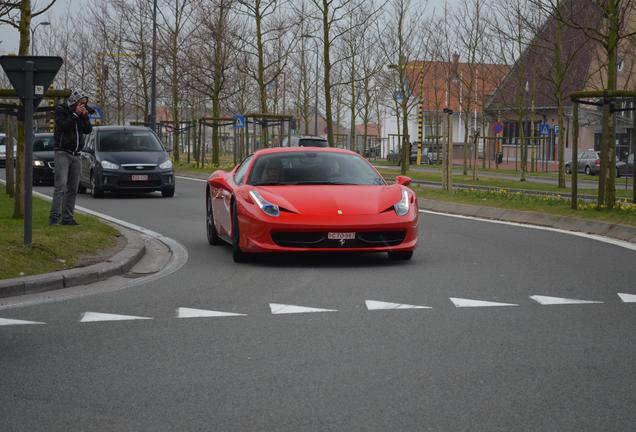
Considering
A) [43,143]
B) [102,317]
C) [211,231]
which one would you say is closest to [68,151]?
[211,231]

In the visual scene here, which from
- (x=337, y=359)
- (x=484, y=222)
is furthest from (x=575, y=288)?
(x=484, y=222)

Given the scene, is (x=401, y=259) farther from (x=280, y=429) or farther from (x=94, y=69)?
(x=94, y=69)

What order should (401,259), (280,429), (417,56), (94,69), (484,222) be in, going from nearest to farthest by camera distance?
(280,429) → (401,259) → (484,222) → (417,56) → (94,69)

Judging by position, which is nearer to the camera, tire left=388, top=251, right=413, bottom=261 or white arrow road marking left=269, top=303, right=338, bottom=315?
white arrow road marking left=269, top=303, right=338, bottom=315

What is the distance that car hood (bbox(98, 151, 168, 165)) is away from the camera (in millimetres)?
26219

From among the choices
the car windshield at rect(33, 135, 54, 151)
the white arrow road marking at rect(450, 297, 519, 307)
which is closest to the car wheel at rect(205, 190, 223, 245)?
the white arrow road marking at rect(450, 297, 519, 307)

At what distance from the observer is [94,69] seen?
188 feet

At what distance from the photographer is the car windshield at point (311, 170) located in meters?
Answer: 12.8

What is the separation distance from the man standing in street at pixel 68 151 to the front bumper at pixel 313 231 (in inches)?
169

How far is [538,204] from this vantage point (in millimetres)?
19266

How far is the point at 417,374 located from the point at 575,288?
4.17 metres

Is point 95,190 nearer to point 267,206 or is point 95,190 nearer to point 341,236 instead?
point 267,206

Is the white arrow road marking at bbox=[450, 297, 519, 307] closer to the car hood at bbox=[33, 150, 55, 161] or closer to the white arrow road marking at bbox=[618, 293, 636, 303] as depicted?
the white arrow road marking at bbox=[618, 293, 636, 303]

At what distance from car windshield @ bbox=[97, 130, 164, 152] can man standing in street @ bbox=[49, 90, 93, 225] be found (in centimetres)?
1147
